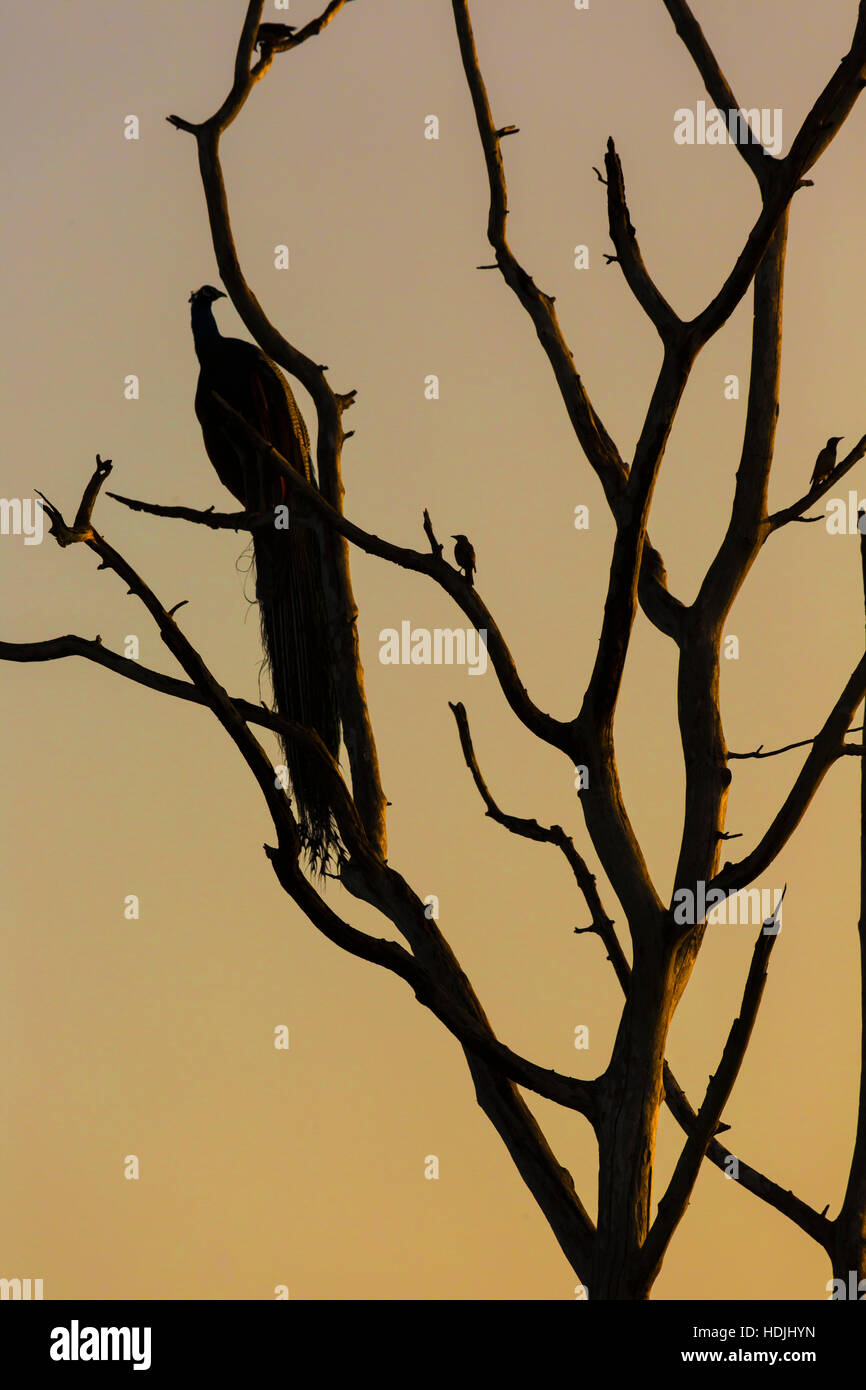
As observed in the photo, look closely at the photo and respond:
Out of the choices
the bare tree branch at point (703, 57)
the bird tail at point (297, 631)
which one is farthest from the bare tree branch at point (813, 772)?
the bird tail at point (297, 631)

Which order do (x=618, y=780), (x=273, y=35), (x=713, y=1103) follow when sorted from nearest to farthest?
(x=713, y=1103), (x=618, y=780), (x=273, y=35)

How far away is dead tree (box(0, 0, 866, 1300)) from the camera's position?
1334 millimetres

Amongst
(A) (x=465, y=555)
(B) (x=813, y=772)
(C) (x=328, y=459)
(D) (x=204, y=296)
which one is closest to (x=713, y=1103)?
(B) (x=813, y=772)

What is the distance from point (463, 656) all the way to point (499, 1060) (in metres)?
1.52

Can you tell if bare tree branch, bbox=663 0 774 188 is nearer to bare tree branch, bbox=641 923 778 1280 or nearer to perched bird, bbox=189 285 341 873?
perched bird, bbox=189 285 341 873

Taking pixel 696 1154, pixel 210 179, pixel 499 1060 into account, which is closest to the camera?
pixel 696 1154

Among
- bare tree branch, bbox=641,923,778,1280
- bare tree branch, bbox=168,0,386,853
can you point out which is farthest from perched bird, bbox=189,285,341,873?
bare tree branch, bbox=641,923,778,1280

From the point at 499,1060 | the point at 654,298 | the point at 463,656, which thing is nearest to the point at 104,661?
the point at 499,1060

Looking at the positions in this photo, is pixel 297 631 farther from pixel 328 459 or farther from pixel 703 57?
pixel 703 57

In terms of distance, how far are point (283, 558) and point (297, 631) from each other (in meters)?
0.12

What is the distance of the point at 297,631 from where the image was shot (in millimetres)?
2162

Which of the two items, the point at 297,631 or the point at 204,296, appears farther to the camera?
the point at 204,296

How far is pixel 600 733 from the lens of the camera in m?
1.45
